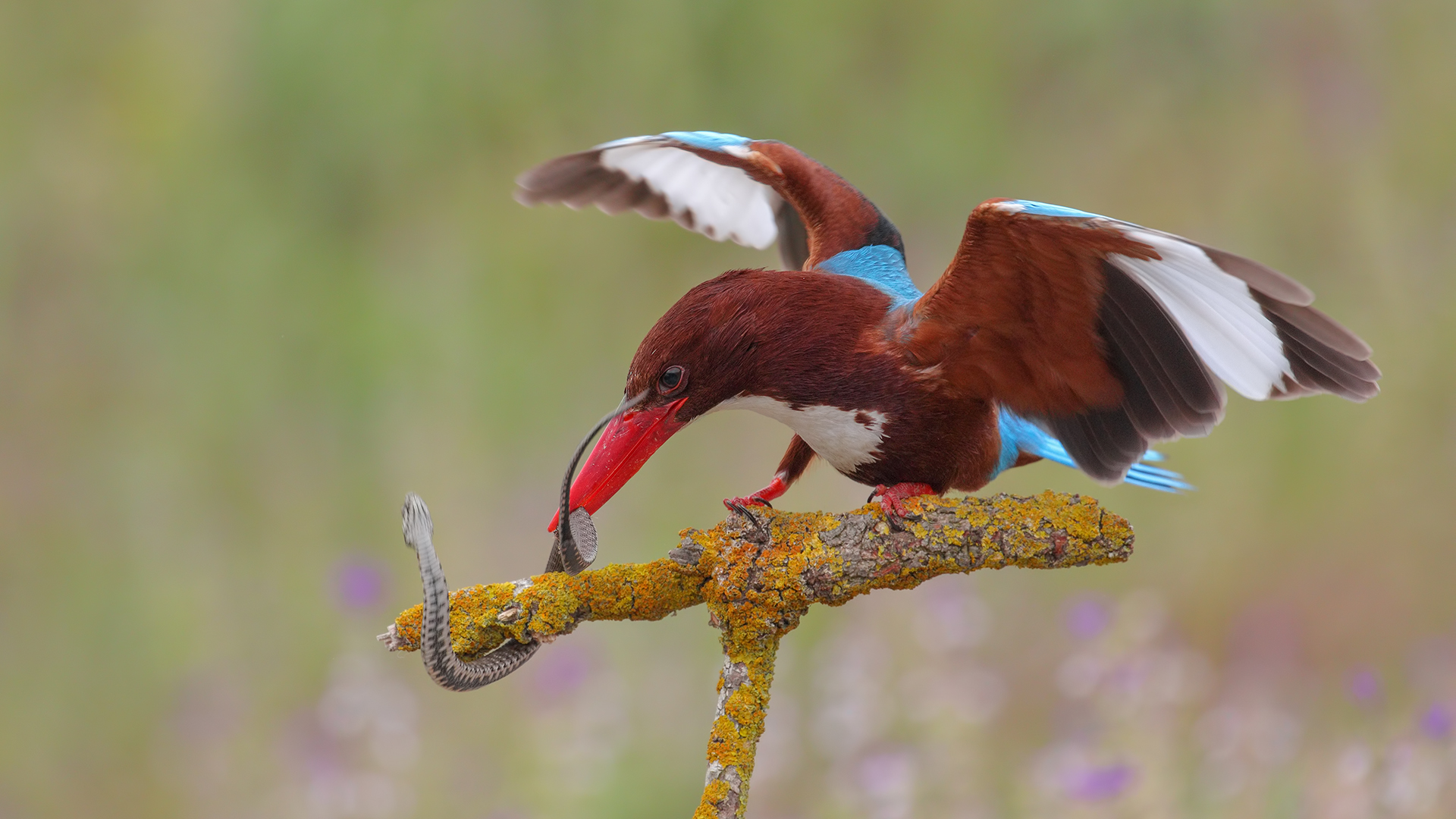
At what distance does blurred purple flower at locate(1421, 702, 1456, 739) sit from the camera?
1.56 m

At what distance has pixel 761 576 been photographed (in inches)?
39.1

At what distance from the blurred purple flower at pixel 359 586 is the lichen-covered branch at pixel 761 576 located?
0.88 meters

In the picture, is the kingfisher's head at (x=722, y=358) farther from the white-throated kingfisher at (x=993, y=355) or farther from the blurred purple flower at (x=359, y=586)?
the blurred purple flower at (x=359, y=586)

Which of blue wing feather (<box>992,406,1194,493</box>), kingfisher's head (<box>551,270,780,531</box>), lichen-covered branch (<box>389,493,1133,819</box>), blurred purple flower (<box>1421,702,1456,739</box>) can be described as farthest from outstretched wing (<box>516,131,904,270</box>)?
blurred purple flower (<box>1421,702,1456,739</box>)

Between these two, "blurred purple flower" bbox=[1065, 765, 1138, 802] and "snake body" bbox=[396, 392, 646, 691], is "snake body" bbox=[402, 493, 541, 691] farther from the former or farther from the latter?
"blurred purple flower" bbox=[1065, 765, 1138, 802]

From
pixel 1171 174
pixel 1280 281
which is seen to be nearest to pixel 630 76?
pixel 1171 174

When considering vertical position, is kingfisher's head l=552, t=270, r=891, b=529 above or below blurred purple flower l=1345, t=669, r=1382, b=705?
above

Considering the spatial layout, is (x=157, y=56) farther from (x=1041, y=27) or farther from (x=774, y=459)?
(x=1041, y=27)

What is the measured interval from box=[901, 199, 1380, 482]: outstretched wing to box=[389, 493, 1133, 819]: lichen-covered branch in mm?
219

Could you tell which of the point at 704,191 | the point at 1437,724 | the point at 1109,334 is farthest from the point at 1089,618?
the point at 704,191

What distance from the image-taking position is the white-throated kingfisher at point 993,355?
1.11 metres

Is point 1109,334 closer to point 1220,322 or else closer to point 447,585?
point 1220,322

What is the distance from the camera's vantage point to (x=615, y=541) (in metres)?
2.37

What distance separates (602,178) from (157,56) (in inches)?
54.4
